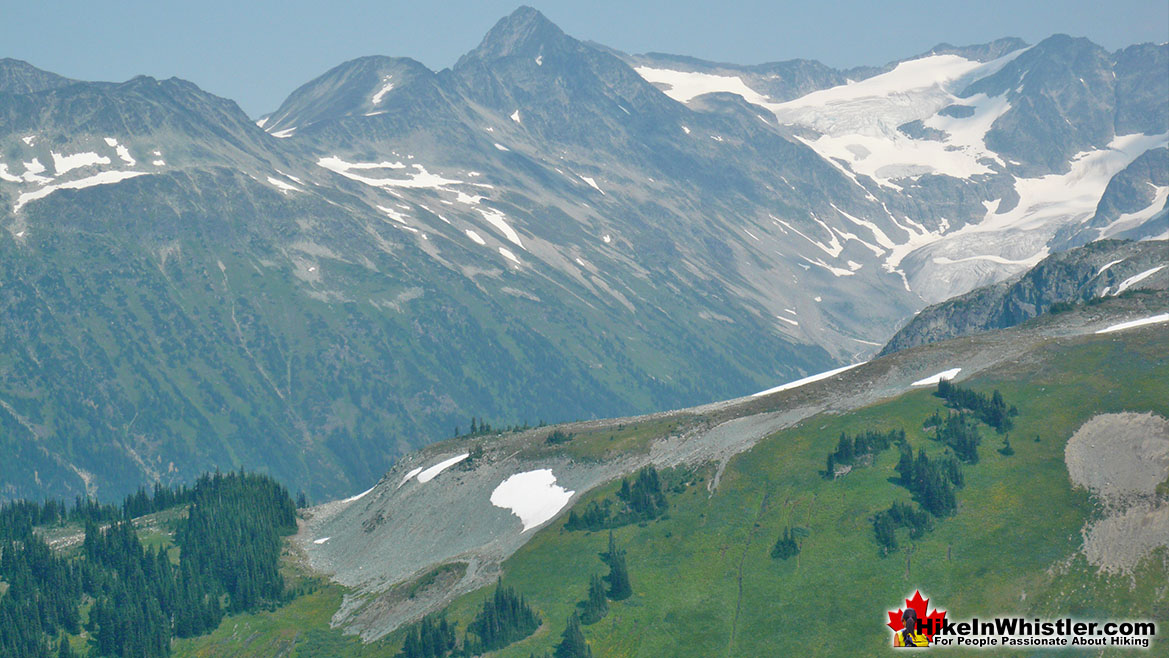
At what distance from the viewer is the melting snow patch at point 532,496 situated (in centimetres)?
16682

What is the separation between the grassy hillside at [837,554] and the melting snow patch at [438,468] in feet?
109

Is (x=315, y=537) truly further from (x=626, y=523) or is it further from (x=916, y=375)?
(x=916, y=375)

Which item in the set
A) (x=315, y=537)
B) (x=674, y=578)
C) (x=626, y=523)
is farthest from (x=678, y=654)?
(x=315, y=537)

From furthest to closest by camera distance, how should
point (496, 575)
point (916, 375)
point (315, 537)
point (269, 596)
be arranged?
point (315, 537) → point (916, 375) → point (269, 596) → point (496, 575)

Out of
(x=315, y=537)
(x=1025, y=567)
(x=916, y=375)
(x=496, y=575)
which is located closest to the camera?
(x=1025, y=567)

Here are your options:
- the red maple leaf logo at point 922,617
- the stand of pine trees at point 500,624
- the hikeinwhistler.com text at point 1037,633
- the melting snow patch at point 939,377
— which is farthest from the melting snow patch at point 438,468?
the hikeinwhistler.com text at point 1037,633

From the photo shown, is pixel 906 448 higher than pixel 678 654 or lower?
higher

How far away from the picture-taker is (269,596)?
161 m

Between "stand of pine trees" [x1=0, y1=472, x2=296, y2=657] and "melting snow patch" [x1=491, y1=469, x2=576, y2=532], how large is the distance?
3171cm

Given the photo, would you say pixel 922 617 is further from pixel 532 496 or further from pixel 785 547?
pixel 532 496

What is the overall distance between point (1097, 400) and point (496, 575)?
74036 mm

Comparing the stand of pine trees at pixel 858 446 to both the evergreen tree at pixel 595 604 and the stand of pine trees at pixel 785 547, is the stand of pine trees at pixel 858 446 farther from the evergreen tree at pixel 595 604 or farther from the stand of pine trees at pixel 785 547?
the evergreen tree at pixel 595 604

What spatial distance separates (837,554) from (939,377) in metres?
47.0

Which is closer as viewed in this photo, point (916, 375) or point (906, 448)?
point (906, 448)
